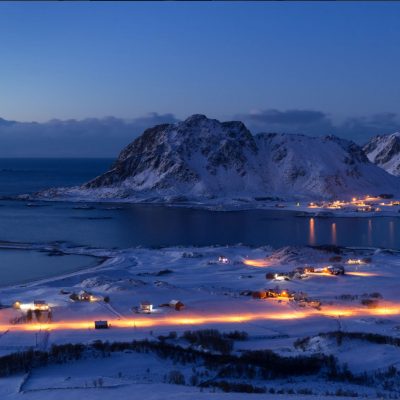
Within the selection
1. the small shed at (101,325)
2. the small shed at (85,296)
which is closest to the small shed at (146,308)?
the small shed at (85,296)

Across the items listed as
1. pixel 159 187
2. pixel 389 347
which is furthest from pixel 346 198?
pixel 389 347

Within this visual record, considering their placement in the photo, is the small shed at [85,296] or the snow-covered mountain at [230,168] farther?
the snow-covered mountain at [230,168]

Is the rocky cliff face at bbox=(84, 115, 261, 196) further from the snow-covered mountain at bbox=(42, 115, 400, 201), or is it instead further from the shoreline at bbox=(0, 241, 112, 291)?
the shoreline at bbox=(0, 241, 112, 291)

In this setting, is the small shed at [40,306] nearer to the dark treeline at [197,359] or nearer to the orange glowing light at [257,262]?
the dark treeline at [197,359]

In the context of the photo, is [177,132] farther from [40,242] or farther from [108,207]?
[40,242]

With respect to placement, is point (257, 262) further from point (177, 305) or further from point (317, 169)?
point (317, 169)

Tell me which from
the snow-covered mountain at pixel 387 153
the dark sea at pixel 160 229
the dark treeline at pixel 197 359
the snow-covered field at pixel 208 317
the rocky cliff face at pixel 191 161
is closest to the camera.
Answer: the snow-covered field at pixel 208 317
